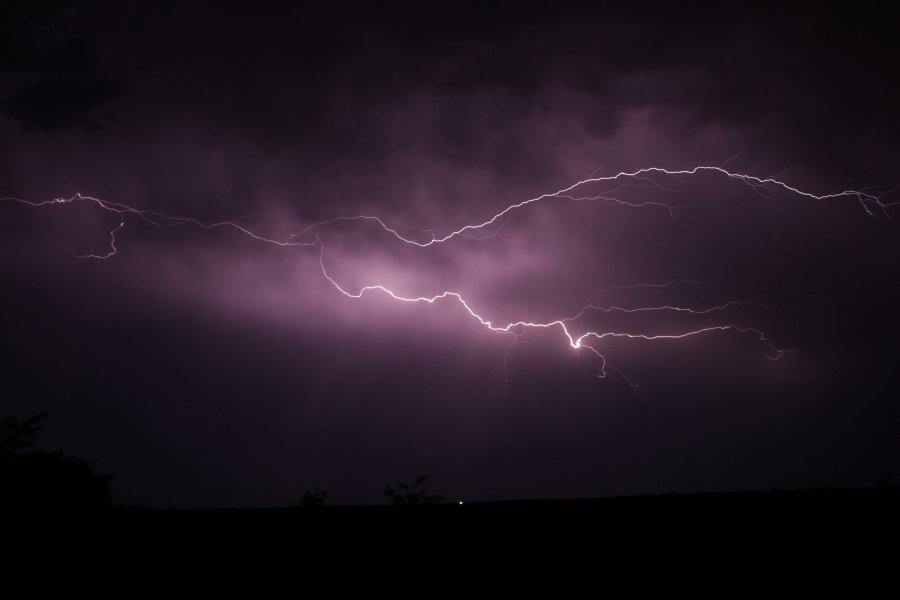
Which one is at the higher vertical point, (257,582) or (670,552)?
(670,552)

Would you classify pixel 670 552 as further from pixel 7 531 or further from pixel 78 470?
pixel 78 470

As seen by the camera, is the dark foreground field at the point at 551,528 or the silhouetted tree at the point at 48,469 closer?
the dark foreground field at the point at 551,528

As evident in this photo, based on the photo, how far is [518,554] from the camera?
4094 mm

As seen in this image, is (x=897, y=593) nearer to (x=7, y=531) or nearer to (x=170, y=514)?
(x=170, y=514)

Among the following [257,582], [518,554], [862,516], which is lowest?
[257,582]

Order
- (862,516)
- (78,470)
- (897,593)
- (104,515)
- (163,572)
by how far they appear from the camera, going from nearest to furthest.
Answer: (897,593), (862,516), (163,572), (104,515), (78,470)

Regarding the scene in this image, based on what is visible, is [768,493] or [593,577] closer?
[593,577]

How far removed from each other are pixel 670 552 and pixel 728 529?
41 centimetres

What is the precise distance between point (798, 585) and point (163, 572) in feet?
14.0

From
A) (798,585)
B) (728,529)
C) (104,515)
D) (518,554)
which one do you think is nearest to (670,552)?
(728,529)

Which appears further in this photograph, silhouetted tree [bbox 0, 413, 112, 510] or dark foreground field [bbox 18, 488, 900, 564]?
silhouetted tree [bbox 0, 413, 112, 510]

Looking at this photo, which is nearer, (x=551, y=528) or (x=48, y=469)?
(x=551, y=528)

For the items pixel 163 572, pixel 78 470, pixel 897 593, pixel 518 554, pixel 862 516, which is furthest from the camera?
pixel 78 470

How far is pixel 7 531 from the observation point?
4656 mm
